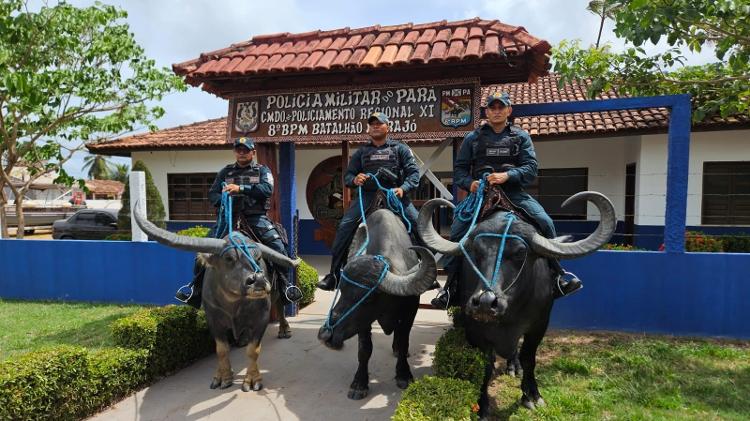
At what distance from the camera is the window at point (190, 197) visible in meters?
12.5

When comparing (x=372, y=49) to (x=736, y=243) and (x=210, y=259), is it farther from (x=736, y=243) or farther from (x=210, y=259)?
(x=736, y=243)

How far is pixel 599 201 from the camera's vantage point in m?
3.31

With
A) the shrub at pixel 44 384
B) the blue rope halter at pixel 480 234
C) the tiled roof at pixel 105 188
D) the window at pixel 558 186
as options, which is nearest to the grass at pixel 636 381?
the blue rope halter at pixel 480 234

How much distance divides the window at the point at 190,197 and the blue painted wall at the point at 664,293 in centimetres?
974

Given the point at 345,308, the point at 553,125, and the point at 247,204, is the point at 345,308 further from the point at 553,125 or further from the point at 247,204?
the point at 553,125

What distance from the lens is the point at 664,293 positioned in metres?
5.60

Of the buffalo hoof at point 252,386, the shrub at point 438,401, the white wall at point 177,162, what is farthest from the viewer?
the white wall at point 177,162

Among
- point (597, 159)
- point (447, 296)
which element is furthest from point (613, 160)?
point (447, 296)

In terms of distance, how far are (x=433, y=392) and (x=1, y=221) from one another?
881 cm

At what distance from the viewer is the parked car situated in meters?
16.0

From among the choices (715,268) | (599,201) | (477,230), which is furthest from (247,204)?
(715,268)

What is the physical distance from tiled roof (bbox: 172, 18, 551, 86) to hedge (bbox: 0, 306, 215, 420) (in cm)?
319

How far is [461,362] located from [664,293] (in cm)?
359

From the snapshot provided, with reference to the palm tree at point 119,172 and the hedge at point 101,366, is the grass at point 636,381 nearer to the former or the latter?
the hedge at point 101,366
